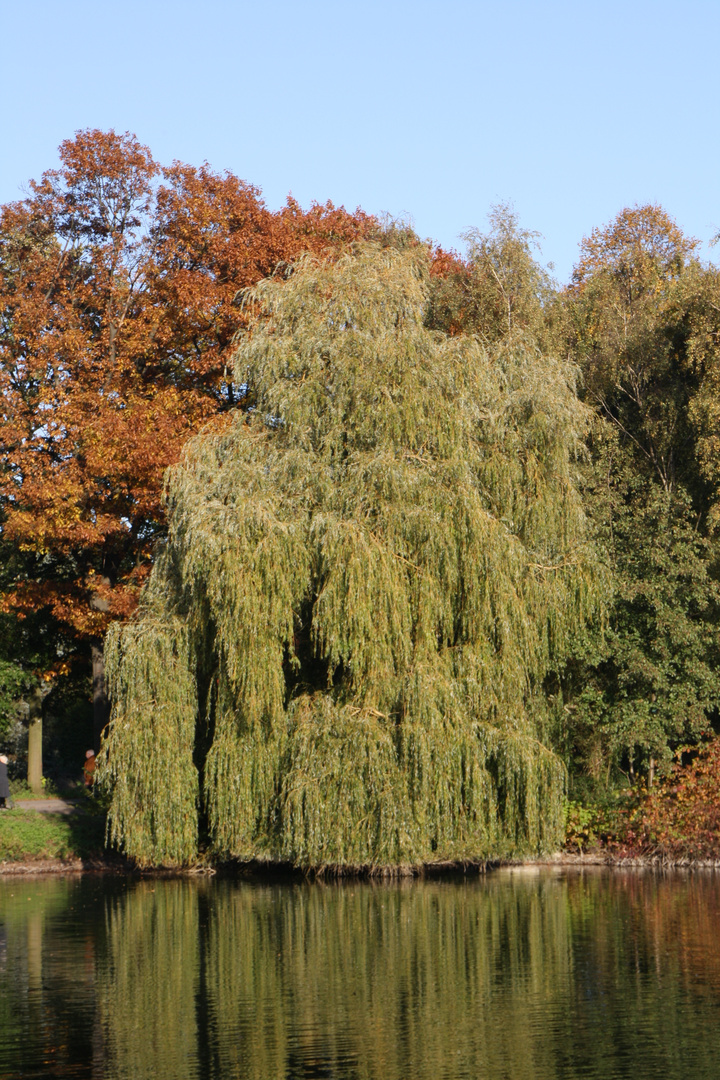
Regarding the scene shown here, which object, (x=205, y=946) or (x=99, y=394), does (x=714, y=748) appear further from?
(x=99, y=394)

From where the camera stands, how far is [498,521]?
26.7 metres

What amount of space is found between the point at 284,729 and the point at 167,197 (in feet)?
60.6

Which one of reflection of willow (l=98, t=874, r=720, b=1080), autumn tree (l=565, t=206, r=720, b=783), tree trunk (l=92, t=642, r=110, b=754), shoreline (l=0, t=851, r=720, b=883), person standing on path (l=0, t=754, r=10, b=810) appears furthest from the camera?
tree trunk (l=92, t=642, r=110, b=754)

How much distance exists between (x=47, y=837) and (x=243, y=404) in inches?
520

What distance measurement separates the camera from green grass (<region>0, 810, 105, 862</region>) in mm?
31234

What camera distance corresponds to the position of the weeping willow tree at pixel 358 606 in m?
25.0

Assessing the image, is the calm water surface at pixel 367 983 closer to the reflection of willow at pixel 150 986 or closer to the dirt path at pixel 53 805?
the reflection of willow at pixel 150 986

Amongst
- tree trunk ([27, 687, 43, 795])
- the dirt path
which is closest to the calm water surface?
the dirt path

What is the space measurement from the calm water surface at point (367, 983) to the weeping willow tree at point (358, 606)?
1.79 m

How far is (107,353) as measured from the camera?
3656cm

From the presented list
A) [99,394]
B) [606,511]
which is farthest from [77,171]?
[606,511]

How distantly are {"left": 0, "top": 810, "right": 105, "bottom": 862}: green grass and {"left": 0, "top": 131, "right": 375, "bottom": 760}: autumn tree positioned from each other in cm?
371

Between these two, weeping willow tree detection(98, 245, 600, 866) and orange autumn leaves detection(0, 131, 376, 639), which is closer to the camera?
weeping willow tree detection(98, 245, 600, 866)

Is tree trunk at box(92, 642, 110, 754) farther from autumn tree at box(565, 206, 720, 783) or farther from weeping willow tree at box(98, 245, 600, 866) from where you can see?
autumn tree at box(565, 206, 720, 783)
